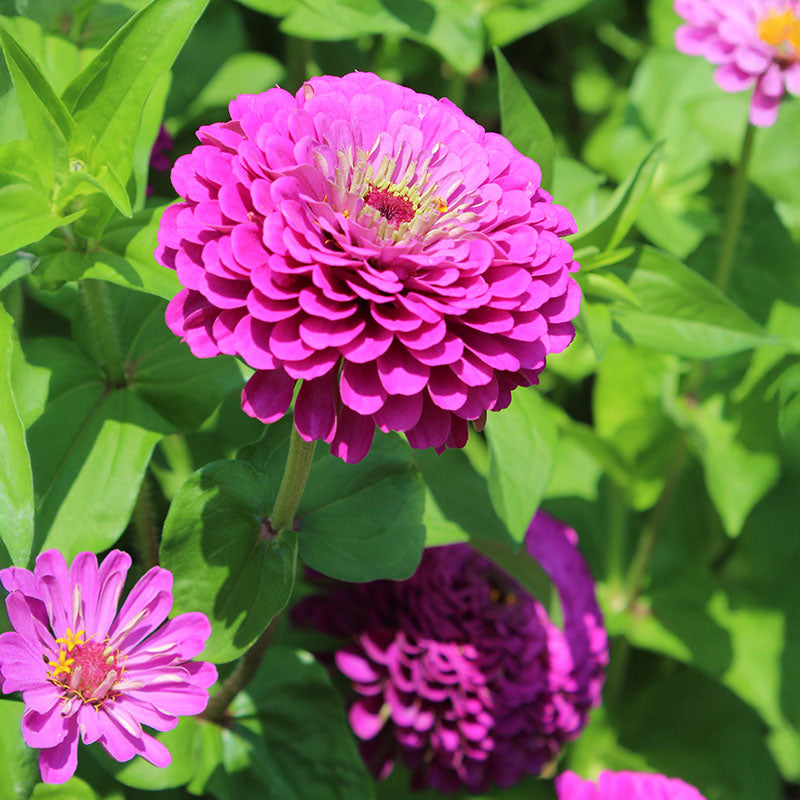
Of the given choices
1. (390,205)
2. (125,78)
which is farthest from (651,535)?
(125,78)

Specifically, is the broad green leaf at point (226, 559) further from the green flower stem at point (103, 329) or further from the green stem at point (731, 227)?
the green stem at point (731, 227)

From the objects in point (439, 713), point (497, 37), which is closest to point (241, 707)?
point (439, 713)

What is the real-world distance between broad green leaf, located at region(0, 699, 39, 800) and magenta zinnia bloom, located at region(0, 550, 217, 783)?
11 cm

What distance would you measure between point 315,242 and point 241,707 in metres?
0.54

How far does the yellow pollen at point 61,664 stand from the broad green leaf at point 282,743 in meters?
0.22

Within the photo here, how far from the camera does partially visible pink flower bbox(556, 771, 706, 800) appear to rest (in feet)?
3.08

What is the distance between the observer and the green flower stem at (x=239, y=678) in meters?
0.85

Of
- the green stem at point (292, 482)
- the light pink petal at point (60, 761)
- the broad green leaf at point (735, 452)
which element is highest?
the green stem at point (292, 482)

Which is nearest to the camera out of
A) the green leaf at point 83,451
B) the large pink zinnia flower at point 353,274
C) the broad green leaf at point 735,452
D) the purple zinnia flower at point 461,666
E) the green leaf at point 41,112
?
the large pink zinnia flower at point 353,274

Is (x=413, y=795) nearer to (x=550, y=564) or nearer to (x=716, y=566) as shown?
(x=550, y=564)

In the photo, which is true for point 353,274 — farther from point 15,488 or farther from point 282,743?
point 282,743

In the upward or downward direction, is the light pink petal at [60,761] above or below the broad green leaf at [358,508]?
below

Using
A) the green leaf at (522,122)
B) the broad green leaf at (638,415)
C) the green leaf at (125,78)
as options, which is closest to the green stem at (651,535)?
the broad green leaf at (638,415)

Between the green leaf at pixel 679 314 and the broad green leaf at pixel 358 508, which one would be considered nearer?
A: the broad green leaf at pixel 358 508
